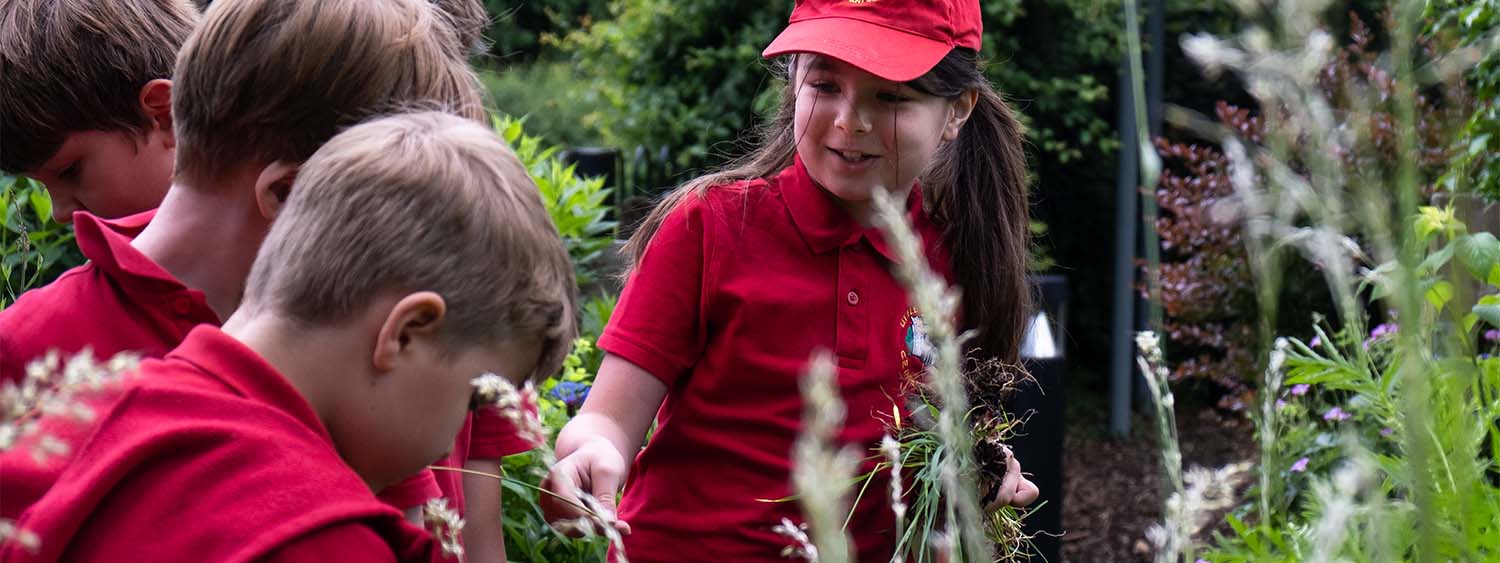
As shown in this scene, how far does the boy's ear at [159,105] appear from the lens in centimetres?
204

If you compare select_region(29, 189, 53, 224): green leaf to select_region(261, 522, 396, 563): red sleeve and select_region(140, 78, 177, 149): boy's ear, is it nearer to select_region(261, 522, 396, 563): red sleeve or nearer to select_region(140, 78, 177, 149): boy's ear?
select_region(140, 78, 177, 149): boy's ear

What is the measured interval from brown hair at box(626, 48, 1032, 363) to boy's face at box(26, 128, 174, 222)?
0.80m

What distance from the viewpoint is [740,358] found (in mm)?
2344

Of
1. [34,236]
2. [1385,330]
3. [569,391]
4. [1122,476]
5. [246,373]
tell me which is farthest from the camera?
[1122,476]

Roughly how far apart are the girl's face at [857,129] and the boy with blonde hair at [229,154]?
770 mm

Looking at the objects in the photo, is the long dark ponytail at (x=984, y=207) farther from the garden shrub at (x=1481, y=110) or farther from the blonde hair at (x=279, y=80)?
the garden shrub at (x=1481, y=110)

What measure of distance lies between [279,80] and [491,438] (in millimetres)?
625

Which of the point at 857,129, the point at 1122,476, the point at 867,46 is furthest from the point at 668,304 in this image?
the point at 1122,476

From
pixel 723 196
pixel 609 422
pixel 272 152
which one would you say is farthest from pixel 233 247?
pixel 723 196

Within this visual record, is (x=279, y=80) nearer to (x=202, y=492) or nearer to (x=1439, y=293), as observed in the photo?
(x=202, y=492)

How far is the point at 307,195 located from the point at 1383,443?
2652 millimetres

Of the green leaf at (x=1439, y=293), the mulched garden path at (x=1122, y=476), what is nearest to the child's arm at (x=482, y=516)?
the green leaf at (x=1439, y=293)

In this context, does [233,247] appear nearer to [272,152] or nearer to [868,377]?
[272,152]

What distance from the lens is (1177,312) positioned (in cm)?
654
